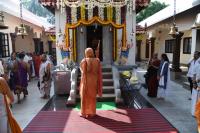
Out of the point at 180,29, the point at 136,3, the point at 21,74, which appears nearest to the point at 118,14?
the point at 136,3

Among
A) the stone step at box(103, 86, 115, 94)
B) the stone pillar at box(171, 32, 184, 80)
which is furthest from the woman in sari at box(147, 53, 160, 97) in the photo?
the stone pillar at box(171, 32, 184, 80)

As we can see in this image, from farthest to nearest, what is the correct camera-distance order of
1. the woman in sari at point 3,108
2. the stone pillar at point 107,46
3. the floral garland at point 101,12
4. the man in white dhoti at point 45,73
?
the stone pillar at point 107,46 < the floral garland at point 101,12 < the man in white dhoti at point 45,73 < the woman in sari at point 3,108

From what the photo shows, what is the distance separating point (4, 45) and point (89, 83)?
8.27 meters

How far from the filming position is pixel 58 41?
11.0 metres

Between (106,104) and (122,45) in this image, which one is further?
(122,45)

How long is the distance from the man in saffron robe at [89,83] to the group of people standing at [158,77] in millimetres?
2828

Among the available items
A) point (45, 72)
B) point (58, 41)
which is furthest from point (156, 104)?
point (58, 41)

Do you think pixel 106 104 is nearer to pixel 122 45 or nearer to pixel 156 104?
pixel 156 104

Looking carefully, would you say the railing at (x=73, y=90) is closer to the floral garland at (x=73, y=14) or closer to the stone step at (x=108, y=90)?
the stone step at (x=108, y=90)

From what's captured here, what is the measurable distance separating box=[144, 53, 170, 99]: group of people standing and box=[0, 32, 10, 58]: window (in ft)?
26.1

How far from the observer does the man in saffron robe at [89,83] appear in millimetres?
6367

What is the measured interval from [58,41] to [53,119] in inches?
213

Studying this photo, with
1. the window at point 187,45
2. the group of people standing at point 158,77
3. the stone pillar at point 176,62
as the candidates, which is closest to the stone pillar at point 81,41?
the group of people standing at point 158,77

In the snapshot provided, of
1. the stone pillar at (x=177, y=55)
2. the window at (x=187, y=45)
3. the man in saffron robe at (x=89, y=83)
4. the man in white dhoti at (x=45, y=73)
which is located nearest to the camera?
the man in saffron robe at (x=89, y=83)
